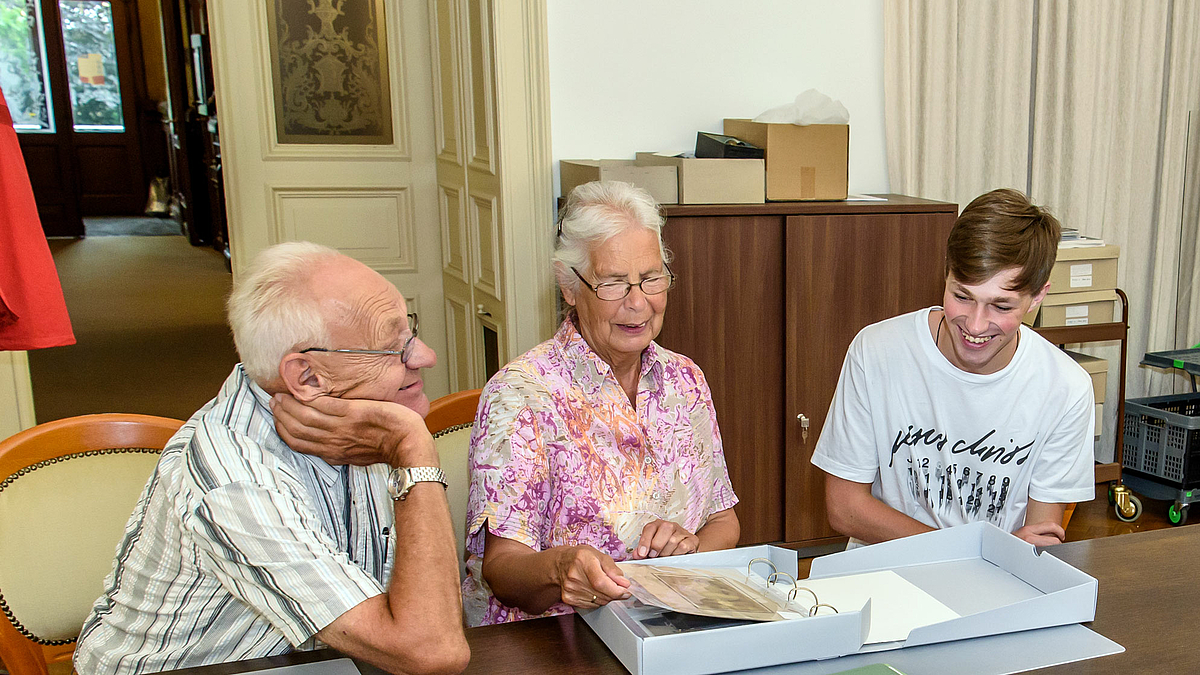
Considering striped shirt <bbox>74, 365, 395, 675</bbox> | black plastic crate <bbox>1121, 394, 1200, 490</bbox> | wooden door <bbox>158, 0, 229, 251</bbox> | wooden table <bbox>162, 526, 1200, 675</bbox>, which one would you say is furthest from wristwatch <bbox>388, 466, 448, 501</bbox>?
wooden door <bbox>158, 0, 229, 251</bbox>

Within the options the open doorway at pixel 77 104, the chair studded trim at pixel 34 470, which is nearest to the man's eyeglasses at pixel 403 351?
the chair studded trim at pixel 34 470

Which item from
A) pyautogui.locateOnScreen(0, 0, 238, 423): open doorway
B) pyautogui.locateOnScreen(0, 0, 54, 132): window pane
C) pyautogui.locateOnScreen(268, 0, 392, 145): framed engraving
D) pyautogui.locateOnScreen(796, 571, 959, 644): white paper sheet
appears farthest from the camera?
pyautogui.locateOnScreen(0, 0, 54, 132): window pane

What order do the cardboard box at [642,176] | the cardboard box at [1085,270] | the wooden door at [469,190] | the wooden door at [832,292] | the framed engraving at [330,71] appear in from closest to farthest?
1. the cardboard box at [642,176]
2. the wooden door at [832,292]
3. the wooden door at [469,190]
4. the cardboard box at [1085,270]
5. the framed engraving at [330,71]

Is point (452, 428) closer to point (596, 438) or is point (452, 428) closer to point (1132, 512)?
point (596, 438)

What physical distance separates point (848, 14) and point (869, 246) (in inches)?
38.1

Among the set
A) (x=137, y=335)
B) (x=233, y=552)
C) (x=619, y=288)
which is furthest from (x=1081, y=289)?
(x=137, y=335)

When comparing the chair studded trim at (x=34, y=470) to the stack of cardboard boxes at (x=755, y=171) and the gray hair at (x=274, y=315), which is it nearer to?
the gray hair at (x=274, y=315)

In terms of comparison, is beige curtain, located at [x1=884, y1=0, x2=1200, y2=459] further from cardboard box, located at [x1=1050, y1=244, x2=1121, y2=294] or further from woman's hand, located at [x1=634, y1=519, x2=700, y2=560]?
woman's hand, located at [x1=634, y1=519, x2=700, y2=560]

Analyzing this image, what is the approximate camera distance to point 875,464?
1771mm

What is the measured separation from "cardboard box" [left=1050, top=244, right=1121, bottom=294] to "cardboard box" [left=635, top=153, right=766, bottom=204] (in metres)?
1.25

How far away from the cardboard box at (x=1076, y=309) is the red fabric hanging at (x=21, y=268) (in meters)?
3.14

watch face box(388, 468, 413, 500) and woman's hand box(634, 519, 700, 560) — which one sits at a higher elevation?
watch face box(388, 468, 413, 500)

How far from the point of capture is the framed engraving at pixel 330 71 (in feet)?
12.1

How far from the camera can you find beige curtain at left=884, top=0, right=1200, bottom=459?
3.45m
